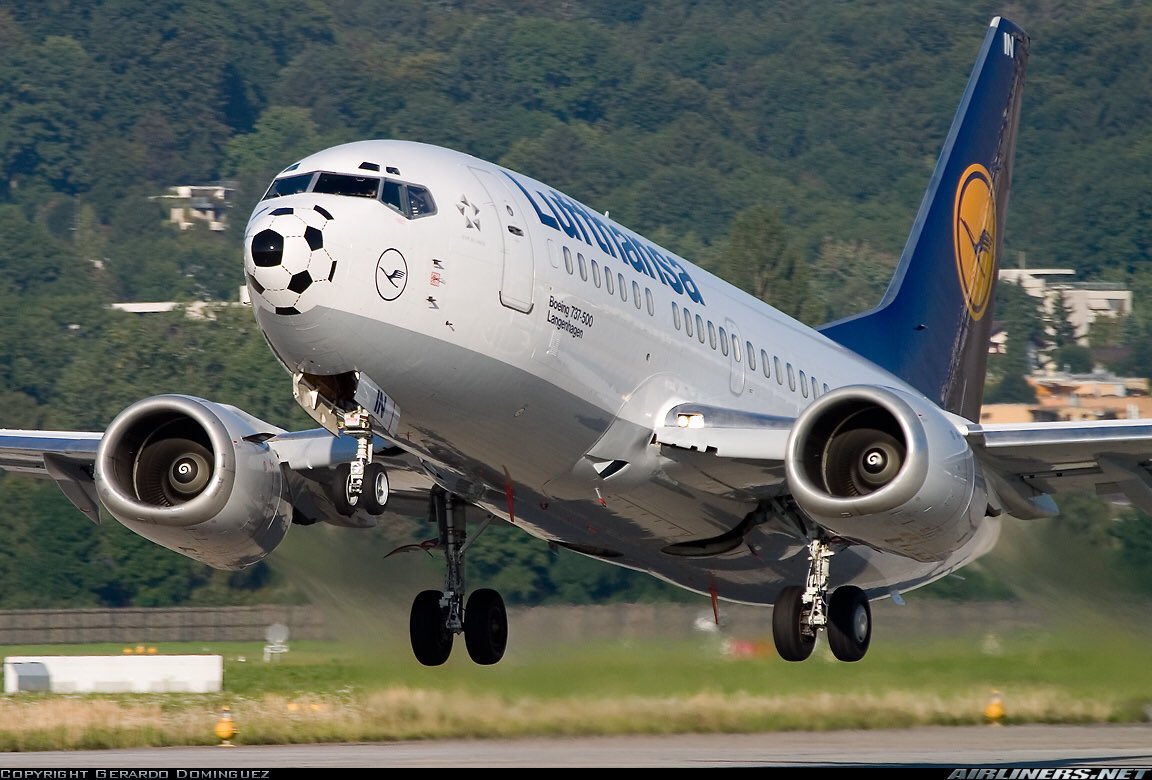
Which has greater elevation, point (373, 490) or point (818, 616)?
point (373, 490)

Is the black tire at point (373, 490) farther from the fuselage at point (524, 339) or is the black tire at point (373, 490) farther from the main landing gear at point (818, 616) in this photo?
the main landing gear at point (818, 616)

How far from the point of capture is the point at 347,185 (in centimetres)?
2136

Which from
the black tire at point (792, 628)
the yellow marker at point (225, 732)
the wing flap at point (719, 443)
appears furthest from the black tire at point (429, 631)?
the yellow marker at point (225, 732)

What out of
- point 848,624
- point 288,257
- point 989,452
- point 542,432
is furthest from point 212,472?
point 989,452

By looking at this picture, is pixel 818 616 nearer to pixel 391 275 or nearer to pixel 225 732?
pixel 391 275

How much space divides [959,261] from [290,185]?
52.0ft

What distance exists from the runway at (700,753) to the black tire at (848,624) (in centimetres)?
161

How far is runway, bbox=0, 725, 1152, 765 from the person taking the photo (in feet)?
90.8

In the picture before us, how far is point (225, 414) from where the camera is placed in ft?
84.7

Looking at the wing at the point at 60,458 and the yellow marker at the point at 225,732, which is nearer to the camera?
the wing at the point at 60,458

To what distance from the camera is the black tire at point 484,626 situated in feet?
89.4

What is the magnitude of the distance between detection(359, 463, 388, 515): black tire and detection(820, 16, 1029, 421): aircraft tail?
11.1 metres

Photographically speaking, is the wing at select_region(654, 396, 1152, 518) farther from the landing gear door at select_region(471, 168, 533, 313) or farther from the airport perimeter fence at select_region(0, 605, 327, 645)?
the airport perimeter fence at select_region(0, 605, 327, 645)

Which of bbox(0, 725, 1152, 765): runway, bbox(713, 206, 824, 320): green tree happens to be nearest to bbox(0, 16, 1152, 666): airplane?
bbox(0, 725, 1152, 765): runway
